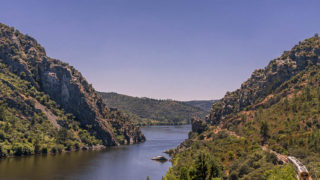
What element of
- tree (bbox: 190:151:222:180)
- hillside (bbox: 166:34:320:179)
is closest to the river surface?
hillside (bbox: 166:34:320:179)

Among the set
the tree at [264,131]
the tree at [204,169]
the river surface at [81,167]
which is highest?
the tree at [264,131]

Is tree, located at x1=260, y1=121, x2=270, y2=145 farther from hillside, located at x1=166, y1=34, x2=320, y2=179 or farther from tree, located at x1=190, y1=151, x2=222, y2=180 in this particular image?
tree, located at x1=190, y1=151, x2=222, y2=180

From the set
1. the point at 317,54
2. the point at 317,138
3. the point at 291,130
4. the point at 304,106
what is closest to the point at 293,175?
the point at 317,138

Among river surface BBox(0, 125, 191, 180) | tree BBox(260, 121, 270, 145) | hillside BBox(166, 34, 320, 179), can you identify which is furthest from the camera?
tree BBox(260, 121, 270, 145)

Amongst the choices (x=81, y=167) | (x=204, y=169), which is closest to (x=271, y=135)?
(x=204, y=169)

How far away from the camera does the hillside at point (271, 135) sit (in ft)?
316

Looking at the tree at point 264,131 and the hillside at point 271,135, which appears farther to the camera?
the tree at point 264,131

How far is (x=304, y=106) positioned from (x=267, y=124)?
2004 cm

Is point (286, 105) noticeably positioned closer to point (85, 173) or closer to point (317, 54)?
point (317, 54)

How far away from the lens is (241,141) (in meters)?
141

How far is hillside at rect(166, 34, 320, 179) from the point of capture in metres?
96.4

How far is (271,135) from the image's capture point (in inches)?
5325

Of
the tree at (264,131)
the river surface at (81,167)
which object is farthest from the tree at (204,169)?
the tree at (264,131)

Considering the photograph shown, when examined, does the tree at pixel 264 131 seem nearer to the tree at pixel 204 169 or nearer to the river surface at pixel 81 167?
the tree at pixel 204 169
